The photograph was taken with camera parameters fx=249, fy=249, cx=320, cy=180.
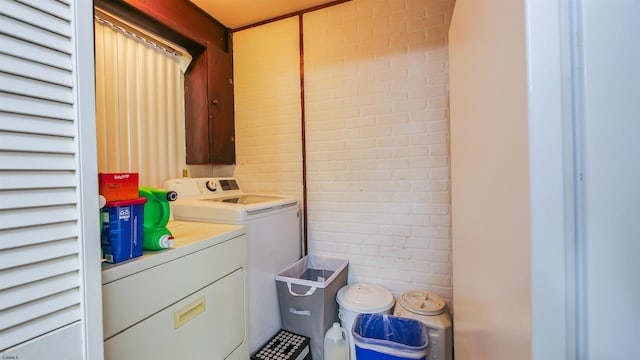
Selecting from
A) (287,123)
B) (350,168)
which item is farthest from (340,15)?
(350,168)

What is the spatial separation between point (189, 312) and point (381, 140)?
1.57m

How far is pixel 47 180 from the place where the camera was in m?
0.48

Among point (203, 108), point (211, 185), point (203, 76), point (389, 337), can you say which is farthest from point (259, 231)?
point (203, 76)

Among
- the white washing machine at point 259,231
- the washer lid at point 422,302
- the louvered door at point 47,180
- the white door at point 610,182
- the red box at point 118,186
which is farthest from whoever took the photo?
the washer lid at point 422,302

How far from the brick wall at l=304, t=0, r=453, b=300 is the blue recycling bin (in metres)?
0.35

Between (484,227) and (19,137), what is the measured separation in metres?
1.01

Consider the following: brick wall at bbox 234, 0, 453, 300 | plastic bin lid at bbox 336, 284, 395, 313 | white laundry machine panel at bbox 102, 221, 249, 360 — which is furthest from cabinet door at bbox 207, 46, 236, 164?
plastic bin lid at bbox 336, 284, 395, 313

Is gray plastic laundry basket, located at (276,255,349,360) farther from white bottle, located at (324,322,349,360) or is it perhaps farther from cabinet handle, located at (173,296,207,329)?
cabinet handle, located at (173,296,207,329)

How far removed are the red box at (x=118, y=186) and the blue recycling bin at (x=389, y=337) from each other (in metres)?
1.30

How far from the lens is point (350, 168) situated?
1977mm

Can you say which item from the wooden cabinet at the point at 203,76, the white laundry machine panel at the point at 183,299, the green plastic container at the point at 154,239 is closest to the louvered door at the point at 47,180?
the white laundry machine panel at the point at 183,299

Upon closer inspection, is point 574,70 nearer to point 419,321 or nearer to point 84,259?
point 84,259

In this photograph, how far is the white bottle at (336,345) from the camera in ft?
5.13

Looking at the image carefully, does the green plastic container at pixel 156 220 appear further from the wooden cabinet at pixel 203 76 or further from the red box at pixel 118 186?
the wooden cabinet at pixel 203 76
